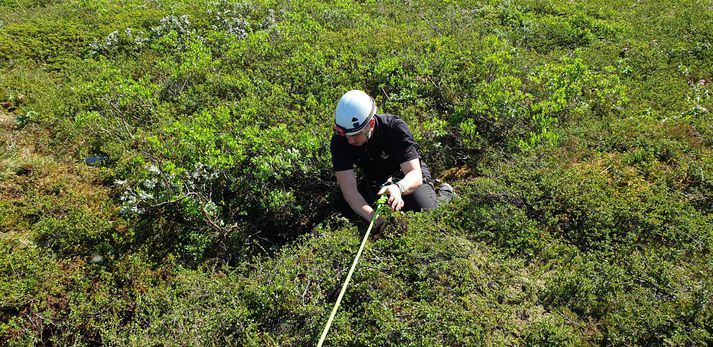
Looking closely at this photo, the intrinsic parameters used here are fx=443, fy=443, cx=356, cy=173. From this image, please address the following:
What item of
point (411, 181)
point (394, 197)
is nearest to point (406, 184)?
point (411, 181)

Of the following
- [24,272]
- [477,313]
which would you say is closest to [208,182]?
[24,272]

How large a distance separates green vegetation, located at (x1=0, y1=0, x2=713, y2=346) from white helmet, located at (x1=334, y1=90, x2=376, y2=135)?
43.5 inches

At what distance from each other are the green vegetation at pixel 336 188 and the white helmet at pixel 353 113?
43.5 inches

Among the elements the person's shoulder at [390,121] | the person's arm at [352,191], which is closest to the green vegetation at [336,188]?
the person's arm at [352,191]

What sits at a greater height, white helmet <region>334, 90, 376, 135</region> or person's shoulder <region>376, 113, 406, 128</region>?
white helmet <region>334, 90, 376, 135</region>

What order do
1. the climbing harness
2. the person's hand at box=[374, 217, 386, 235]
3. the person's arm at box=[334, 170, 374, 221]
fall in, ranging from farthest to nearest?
the person's arm at box=[334, 170, 374, 221] → the person's hand at box=[374, 217, 386, 235] → the climbing harness

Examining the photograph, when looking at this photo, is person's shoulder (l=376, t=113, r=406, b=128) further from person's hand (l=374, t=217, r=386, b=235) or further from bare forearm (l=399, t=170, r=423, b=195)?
person's hand (l=374, t=217, r=386, b=235)

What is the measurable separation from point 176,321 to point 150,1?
9.42 m

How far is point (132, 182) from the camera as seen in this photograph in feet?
19.3

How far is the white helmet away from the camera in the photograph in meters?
4.57

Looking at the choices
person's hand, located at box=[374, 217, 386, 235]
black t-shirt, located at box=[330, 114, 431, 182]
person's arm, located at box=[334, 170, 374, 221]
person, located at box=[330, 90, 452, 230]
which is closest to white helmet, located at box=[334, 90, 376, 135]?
person, located at box=[330, 90, 452, 230]

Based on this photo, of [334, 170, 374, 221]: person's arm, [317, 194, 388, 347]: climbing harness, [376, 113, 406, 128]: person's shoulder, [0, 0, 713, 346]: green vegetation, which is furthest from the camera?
[376, 113, 406, 128]: person's shoulder

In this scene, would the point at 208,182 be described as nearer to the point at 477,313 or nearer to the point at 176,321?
the point at 176,321

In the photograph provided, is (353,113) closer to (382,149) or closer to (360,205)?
(382,149)
